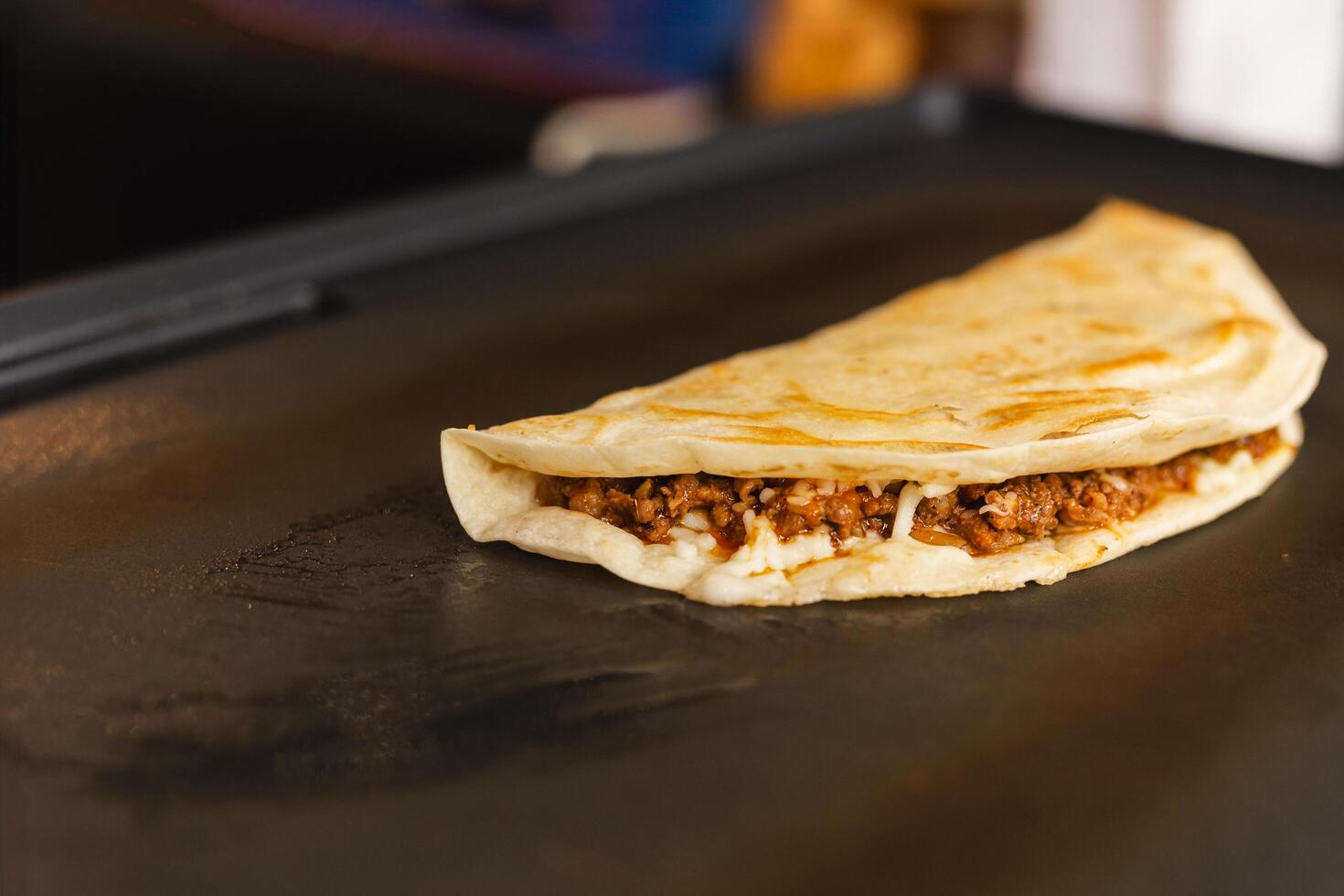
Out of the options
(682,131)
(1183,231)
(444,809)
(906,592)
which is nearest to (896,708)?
(906,592)

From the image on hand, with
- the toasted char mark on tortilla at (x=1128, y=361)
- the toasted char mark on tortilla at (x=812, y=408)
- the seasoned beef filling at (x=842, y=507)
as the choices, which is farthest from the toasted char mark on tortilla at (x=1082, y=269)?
the toasted char mark on tortilla at (x=812, y=408)

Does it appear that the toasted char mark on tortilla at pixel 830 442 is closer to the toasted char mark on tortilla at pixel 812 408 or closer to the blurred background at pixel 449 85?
the toasted char mark on tortilla at pixel 812 408

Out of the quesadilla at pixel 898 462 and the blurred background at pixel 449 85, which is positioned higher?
the blurred background at pixel 449 85

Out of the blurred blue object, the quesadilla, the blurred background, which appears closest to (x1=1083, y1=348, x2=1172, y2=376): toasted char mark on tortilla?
the quesadilla

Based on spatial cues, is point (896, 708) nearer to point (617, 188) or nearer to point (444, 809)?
point (444, 809)

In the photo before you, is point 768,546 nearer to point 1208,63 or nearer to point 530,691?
point 530,691

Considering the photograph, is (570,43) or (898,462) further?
(570,43)

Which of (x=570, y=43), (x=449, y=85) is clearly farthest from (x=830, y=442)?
(x=570, y=43)
